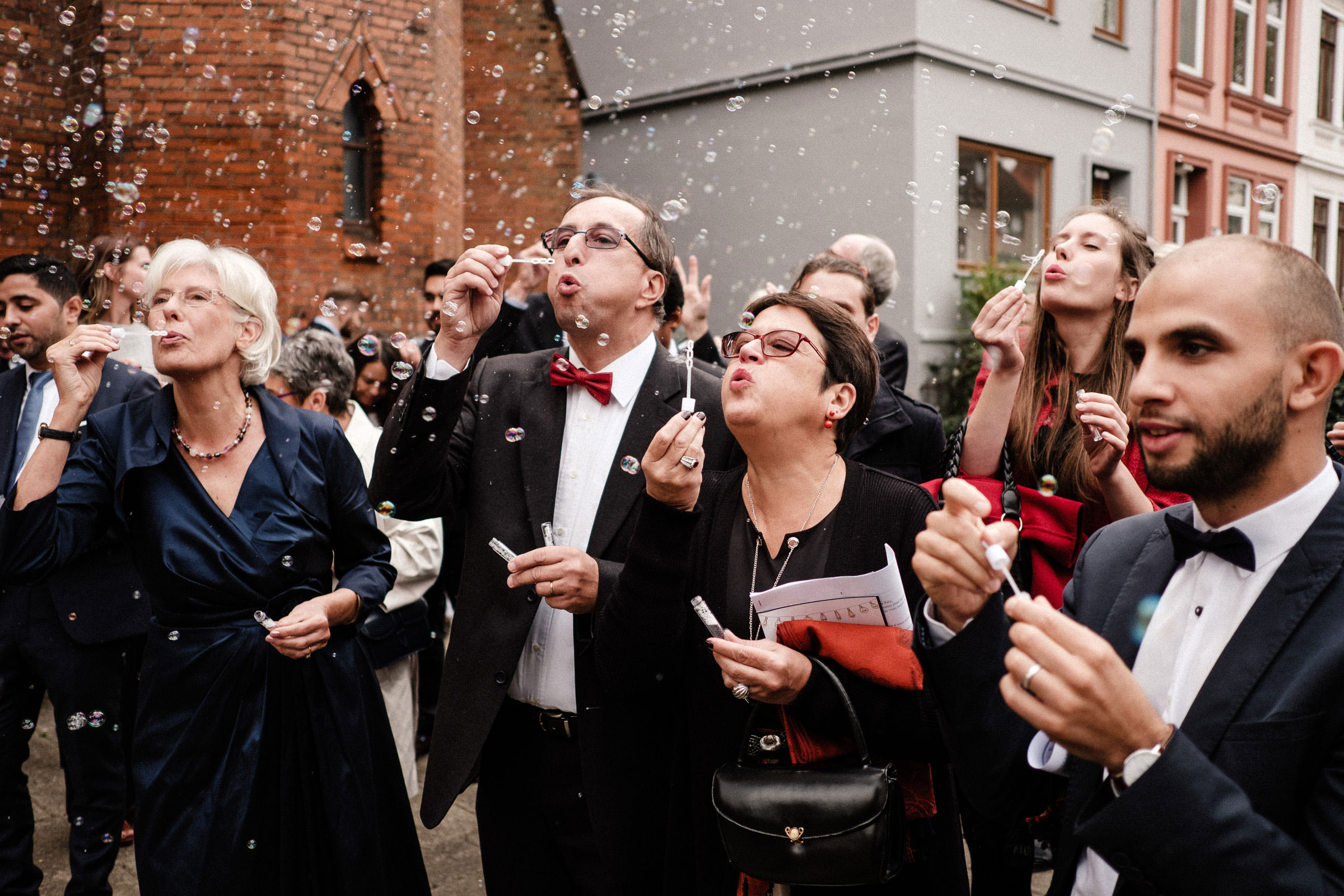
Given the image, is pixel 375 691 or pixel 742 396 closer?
pixel 742 396

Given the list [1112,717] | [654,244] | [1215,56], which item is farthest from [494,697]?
[1215,56]

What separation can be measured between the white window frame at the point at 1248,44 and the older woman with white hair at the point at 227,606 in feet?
44.0

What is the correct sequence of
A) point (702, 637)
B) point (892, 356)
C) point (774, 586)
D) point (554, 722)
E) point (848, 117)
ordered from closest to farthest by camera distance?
point (774, 586) < point (702, 637) < point (554, 722) < point (892, 356) < point (848, 117)

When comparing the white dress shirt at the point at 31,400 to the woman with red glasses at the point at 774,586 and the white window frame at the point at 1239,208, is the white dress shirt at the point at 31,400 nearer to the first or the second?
the woman with red glasses at the point at 774,586

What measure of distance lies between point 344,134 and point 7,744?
651 centimetres

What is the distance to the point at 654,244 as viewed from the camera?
2877 millimetres

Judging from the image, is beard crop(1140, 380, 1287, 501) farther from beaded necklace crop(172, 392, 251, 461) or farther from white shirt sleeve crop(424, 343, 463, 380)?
beaded necklace crop(172, 392, 251, 461)

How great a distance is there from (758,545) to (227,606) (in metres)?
1.48

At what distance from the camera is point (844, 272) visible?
3.98 metres

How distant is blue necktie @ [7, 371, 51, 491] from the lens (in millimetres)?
3832

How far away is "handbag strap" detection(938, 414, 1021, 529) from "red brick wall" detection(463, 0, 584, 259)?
34.0ft

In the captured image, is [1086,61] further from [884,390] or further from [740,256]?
[884,390]

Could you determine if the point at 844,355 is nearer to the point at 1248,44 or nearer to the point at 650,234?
the point at 650,234

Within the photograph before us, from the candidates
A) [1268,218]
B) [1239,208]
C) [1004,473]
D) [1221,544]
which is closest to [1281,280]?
[1221,544]
